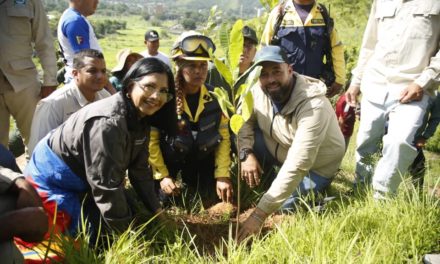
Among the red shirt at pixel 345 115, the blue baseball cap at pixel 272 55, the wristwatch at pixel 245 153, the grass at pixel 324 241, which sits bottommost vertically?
the grass at pixel 324 241

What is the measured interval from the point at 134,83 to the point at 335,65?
2424 mm

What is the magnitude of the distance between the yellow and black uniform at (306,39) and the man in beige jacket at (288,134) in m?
0.75

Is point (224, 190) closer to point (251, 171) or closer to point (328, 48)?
point (251, 171)

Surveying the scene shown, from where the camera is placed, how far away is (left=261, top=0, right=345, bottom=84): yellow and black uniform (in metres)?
3.81

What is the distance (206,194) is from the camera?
3.60 metres

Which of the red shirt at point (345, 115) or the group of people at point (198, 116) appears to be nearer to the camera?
the group of people at point (198, 116)

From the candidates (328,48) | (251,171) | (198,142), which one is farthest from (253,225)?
(328,48)

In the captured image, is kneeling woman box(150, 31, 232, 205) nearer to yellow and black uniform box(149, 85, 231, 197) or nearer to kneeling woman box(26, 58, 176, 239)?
yellow and black uniform box(149, 85, 231, 197)

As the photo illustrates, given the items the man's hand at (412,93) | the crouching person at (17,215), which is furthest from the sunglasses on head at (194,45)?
the crouching person at (17,215)

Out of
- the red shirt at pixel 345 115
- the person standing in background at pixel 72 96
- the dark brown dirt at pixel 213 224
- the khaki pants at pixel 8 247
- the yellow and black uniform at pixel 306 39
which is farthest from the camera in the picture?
the red shirt at pixel 345 115

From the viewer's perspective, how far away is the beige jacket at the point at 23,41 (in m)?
3.53

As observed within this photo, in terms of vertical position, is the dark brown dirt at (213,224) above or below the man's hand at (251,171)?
below

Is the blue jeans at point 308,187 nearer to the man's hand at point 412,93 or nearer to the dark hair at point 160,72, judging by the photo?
the man's hand at point 412,93

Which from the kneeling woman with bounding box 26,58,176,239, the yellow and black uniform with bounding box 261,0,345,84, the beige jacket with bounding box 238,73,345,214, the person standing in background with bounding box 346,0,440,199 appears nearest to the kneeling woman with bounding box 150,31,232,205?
the beige jacket with bounding box 238,73,345,214
